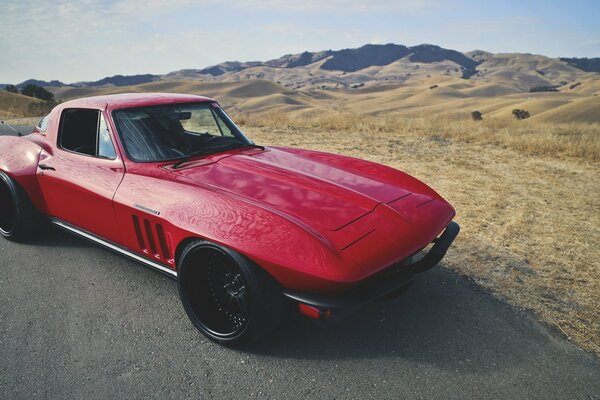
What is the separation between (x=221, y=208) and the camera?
266 centimetres

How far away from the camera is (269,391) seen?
2334 millimetres

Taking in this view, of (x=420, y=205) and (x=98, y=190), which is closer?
(x=420, y=205)

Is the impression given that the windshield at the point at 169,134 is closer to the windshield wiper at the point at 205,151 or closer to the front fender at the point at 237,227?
the windshield wiper at the point at 205,151

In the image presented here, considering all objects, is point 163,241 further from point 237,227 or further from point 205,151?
point 205,151

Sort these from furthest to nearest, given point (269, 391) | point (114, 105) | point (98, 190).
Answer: point (114, 105), point (98, 190), point (269, 391)

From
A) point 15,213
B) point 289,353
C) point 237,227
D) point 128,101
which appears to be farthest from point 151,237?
point 15,213

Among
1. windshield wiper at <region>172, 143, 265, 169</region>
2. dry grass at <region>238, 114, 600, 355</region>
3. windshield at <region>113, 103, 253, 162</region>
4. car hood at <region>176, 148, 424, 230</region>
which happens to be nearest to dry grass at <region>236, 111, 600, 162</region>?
dry grass at <region>238, 114, 600, 355</region>

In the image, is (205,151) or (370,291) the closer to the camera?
(370,291)

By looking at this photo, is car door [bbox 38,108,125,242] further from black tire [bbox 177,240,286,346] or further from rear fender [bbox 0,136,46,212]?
black tire [bbox 177,240,286,346]

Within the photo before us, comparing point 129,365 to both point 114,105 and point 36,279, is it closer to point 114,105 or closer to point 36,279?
point 36,279

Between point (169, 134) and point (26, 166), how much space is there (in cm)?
156

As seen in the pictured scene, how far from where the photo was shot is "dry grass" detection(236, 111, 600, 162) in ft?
29.5

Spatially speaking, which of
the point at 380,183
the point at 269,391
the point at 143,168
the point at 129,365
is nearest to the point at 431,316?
the point at 380,183

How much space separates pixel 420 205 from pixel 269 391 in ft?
5.35
